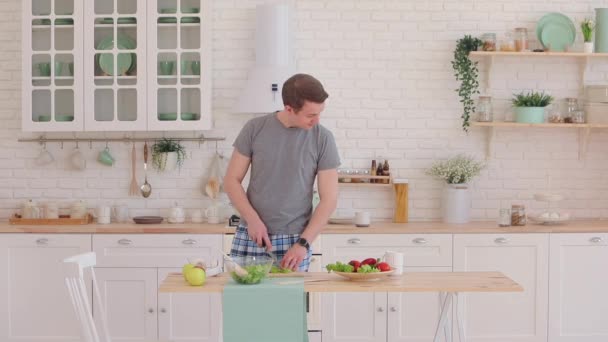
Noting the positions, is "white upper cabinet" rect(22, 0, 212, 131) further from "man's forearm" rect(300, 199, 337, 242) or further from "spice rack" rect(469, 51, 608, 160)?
"man's forearm" rect(300, 199, 337, 242)

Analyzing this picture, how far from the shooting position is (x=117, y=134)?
6.75m

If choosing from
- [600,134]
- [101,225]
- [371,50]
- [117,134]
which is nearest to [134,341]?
[101,225]

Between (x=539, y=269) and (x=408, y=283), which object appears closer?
(x=408, y=283)

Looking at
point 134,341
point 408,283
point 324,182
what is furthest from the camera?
point 134,341

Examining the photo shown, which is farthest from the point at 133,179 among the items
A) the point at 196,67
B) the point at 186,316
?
the point at 186,316

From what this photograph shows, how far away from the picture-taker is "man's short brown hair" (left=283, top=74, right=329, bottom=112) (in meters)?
4.09

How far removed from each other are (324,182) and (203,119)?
2.18 meters

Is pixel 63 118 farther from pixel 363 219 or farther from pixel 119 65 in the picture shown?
pixel 363 219

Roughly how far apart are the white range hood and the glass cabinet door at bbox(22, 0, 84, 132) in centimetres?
118

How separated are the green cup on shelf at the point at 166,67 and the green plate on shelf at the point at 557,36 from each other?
269 centimetres

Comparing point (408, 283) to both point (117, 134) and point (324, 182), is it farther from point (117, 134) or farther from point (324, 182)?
point (117, 134)

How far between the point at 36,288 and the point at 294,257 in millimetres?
2681

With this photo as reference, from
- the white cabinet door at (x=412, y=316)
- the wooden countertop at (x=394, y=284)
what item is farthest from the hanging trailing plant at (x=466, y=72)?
the wooden countertop at (x=394, y=284)

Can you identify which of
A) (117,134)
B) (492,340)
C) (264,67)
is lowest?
(492,340)
